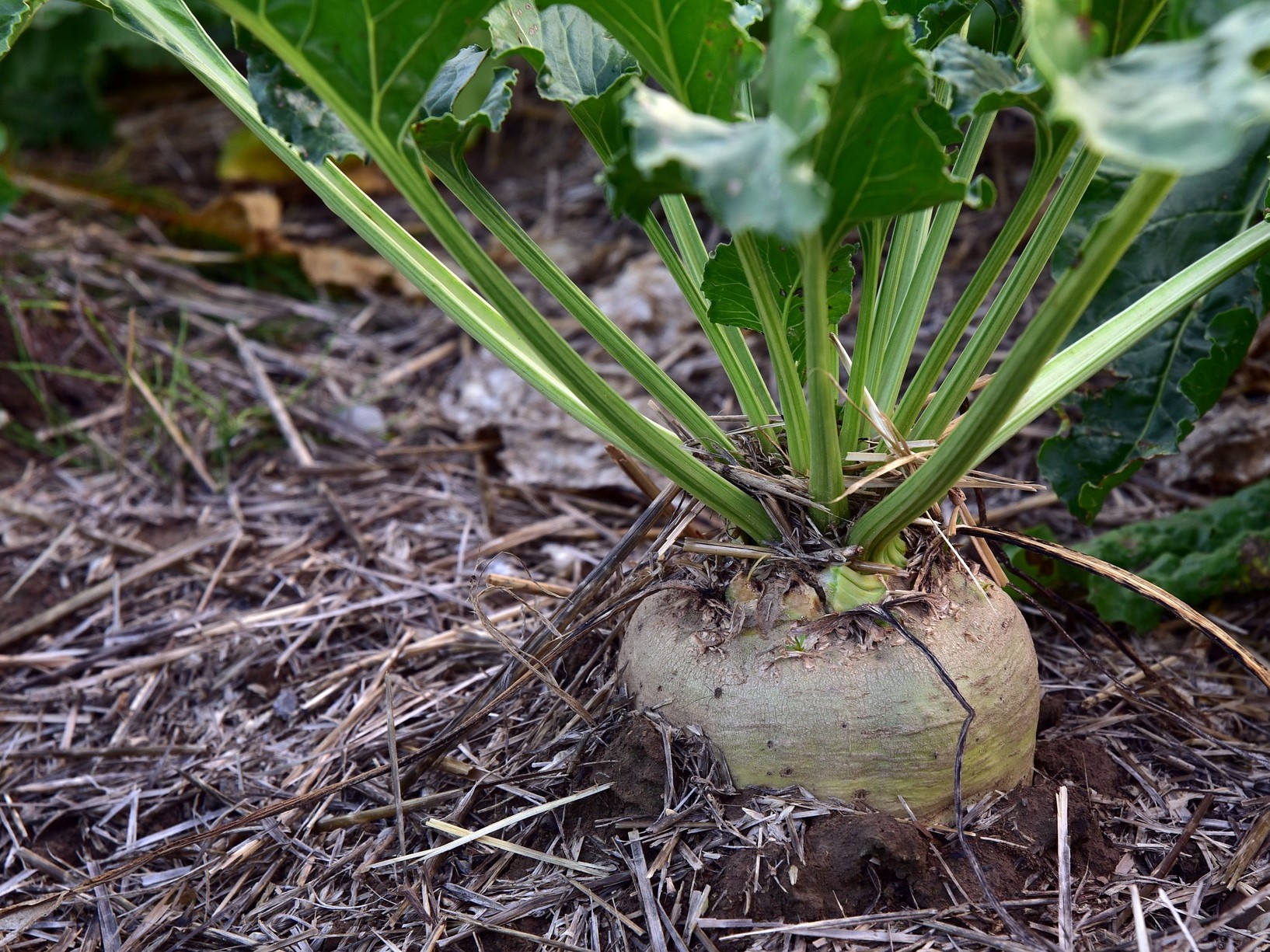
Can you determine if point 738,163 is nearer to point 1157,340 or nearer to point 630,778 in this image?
point 630,778

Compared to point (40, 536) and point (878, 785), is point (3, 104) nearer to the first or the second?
point (40, 536)

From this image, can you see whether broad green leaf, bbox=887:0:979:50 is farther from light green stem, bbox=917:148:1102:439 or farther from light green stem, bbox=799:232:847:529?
light green stem, bbox=799:232:847:529

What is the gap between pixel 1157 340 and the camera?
1.50 metres

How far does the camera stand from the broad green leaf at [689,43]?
0.90 metres

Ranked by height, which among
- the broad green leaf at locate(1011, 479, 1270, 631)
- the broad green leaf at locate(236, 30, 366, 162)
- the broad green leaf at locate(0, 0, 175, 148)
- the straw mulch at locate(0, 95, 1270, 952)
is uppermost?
the broad green leaf at locate(236, 30, 366, 162)

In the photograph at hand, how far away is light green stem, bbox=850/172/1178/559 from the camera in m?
0.78

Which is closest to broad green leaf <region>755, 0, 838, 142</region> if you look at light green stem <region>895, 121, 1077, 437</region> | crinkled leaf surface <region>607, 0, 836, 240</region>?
crinkled leaf surface <region>607, 0, 836, 240</region>

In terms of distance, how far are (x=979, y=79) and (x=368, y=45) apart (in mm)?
543

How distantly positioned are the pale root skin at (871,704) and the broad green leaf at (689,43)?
53 centimetres

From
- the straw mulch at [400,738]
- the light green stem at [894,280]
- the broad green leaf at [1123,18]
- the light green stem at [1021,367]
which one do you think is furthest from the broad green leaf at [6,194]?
the broad green leaf at [1123,18]

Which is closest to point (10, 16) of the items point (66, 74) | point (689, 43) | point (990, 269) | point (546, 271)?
point (546, 271)

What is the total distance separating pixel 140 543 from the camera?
203 cm

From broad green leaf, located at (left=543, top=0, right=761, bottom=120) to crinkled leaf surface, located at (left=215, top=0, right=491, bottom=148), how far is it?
0.42 ft

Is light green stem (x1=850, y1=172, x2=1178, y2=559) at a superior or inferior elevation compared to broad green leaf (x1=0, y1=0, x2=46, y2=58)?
inferior
